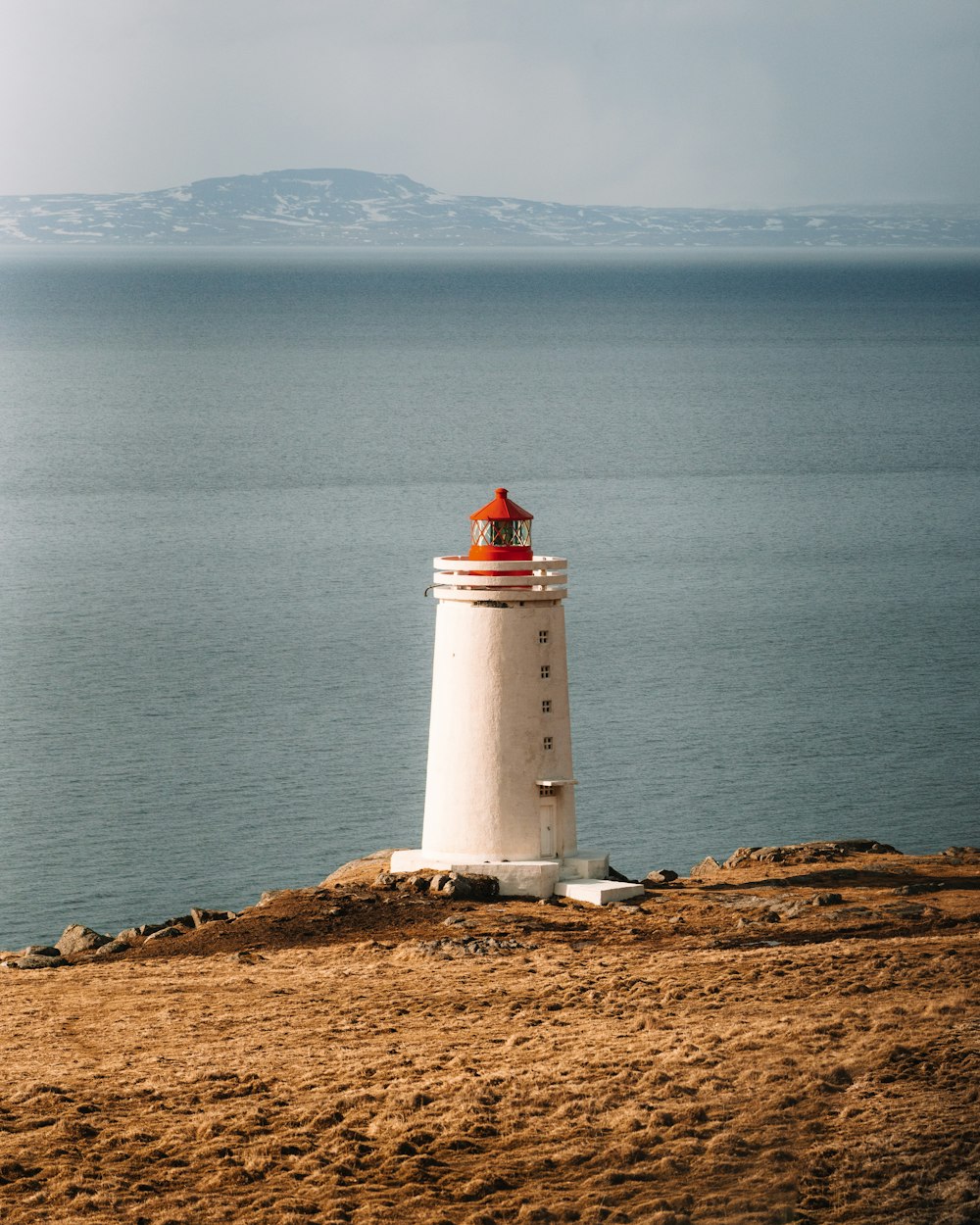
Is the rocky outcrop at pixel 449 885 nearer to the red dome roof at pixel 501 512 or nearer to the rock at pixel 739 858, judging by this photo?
the red dome roof at pixel 501 512

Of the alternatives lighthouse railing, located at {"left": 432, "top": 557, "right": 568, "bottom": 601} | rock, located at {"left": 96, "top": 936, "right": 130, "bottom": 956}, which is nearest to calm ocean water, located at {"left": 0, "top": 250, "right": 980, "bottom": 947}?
rock, located at {"left": 96, "top": 936, "right": 130, "bottom": 956}

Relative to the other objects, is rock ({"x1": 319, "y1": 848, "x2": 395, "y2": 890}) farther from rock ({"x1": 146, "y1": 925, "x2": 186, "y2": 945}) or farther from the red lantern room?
the red lantern room

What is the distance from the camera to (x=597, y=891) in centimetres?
2752

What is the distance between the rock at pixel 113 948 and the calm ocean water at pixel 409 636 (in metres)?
10.8

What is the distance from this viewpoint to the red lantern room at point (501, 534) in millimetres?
28438

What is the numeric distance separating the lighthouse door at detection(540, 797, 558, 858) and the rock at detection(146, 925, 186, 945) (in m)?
5.07

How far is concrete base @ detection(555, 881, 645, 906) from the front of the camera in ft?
90.1

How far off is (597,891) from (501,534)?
5.21m

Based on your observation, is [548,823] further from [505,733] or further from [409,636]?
[409,636]

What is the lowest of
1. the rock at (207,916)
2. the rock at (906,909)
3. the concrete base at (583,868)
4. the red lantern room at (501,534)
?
the rock at (207,916)

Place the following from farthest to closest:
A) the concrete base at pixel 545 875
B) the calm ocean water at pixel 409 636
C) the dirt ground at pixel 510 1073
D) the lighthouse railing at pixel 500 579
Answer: the calm ocean water at pixel 409 636, the lighthouse railing at pixel 500 579, the concrete base at pixel 545 875, the dirt ground at pixel 510 1073

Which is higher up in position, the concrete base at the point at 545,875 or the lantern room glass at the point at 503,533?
the lantern room glass at the point at 503,533

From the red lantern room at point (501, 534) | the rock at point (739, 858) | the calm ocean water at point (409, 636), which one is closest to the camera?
the red lantern room at point (501, 534)

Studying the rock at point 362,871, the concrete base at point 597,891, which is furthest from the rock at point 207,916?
the concrete base at point 597,891
